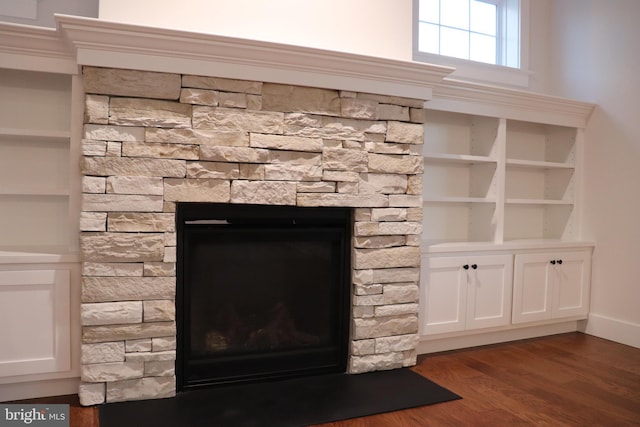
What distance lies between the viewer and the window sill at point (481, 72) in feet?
11.5

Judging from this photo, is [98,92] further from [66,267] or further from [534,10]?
[534,10]

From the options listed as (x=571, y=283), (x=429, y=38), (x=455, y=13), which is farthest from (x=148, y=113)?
(x=571, y=283)

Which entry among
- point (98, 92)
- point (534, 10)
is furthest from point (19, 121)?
point (534, 10)

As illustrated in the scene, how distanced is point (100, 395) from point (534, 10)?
4.12m

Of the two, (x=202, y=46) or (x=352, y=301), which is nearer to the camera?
(x=202, y=46)

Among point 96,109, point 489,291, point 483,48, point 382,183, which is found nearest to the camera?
point 96,109

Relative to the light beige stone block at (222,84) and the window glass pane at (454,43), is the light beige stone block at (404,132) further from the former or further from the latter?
the window glass pane at (454,43)

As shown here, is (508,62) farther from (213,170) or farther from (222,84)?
(213,170)

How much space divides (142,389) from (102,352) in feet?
0.85

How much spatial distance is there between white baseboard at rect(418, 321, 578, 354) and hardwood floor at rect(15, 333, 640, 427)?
54 mm

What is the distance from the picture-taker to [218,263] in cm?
242

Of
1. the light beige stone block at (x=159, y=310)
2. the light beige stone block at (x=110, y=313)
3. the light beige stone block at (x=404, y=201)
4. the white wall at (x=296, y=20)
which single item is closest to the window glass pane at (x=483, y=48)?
the white wall at (x=296, y=20)

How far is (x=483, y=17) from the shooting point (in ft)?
12.7

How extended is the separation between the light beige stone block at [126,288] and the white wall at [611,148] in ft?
10.0
